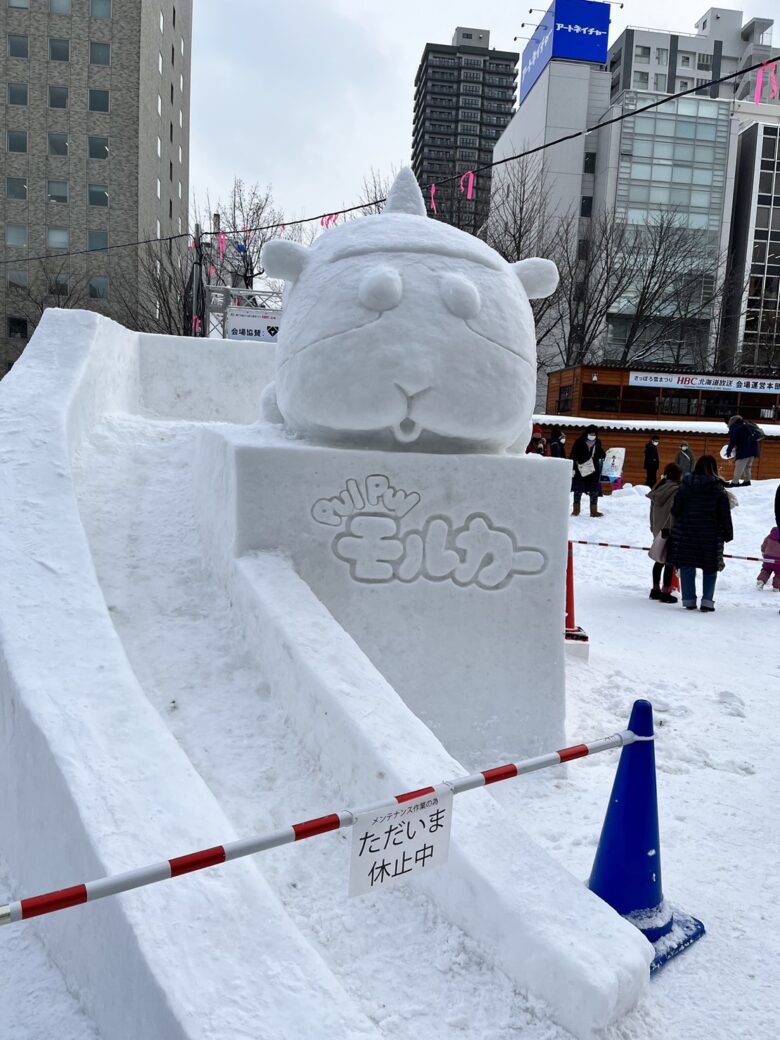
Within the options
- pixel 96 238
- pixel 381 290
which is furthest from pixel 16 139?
pixel 381 290

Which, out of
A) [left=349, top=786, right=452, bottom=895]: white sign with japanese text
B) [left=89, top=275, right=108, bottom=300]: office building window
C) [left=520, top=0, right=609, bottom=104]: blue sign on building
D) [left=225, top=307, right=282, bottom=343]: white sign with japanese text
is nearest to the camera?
[left=349, top=786, right=452, bottom=895]: white sign with japanese text

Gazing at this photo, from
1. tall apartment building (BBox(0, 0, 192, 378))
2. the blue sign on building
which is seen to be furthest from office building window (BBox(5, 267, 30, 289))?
the blue sign on building

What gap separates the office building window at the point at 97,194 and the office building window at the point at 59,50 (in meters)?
5.74

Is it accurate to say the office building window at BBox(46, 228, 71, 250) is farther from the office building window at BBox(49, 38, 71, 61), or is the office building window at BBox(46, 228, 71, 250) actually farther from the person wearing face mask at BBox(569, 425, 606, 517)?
the person wearing face mask at BBox(569, 425, 606, 517)

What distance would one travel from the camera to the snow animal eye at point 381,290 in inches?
156

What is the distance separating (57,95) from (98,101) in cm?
192

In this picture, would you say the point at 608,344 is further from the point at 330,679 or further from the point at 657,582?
the point at 330,679

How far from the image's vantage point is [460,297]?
4027mm

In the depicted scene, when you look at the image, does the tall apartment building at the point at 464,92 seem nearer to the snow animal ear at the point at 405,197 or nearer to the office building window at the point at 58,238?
the office building window at the point at 58,238

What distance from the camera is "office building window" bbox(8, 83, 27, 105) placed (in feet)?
113

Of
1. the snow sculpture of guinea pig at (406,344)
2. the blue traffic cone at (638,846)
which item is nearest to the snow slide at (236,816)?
the blue traffic cone at (638,846)

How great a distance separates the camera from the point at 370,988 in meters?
2.25

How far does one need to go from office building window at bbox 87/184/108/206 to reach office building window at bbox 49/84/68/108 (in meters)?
3.83

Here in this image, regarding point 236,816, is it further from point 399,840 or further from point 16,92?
point 16,92
